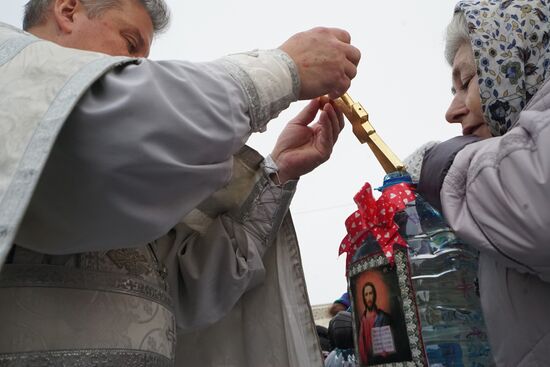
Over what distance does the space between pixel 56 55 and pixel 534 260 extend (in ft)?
3.21

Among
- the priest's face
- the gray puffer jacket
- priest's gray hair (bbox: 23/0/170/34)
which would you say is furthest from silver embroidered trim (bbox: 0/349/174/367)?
priest's gray hair (bbox: 23/0/170/34)

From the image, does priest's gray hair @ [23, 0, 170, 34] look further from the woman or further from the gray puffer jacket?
the gray puffer jacket

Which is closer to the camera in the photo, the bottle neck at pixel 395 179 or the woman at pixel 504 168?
the woman at pixel 504 168

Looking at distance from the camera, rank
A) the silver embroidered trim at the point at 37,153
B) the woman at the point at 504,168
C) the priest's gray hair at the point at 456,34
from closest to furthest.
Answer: the silver embroidered trim at the point at 37,153 < the woman at the point at 504,168 < the priest's gray hair at the point at 456,34

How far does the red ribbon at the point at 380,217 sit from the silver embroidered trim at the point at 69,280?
2.03 ft

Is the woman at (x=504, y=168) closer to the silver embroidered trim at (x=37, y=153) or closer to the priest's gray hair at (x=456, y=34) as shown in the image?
the priest's gray hair at (x=456, y=34)

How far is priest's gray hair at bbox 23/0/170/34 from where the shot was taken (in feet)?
5.29

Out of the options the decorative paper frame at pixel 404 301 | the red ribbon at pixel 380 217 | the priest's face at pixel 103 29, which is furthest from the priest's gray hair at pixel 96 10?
the decorative paper frame at pixel 404 301

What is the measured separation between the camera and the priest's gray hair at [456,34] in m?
1.58

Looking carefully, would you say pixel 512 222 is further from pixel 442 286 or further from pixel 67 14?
pixel 67 14

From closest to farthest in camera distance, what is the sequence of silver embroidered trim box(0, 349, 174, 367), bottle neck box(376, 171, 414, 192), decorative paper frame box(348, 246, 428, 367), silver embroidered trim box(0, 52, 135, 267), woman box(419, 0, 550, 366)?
silver embroidered trim box(0, 52, 135, 267)
silver embroidered trim box(0, 349, 174, 367)
woman box(419, 0, 550, 366)
decorative paper frame box(348, 246, 428, 367)
bottle neck box(376, 171, 414, 192)

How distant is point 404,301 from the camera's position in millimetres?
1364

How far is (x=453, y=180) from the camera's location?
121cm

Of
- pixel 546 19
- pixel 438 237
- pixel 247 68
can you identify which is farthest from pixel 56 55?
pixel 546 19
